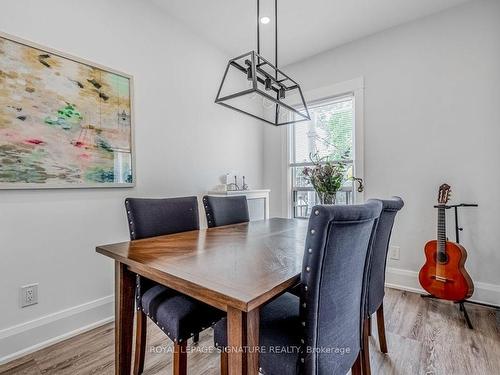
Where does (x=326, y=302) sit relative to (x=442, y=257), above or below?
above

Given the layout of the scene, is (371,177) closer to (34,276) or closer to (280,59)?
(280,59)

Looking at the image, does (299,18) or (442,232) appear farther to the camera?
(299,18)

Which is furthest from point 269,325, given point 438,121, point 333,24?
point 333,24

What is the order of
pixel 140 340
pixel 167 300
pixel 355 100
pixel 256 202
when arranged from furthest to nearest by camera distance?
pixel 256 202
pixel 355 100
pixel 140 340
pixel 167 300

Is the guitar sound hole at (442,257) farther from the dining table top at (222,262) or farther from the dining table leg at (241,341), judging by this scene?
the dining table leg at (241,341)

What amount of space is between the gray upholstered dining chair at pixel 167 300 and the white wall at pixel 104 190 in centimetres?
65

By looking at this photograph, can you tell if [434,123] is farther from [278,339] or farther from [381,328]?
[278,339]

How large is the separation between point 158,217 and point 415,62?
9.39 feet

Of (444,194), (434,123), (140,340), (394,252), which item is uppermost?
(434,123)

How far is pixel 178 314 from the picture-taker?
3.91 ft

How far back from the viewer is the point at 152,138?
7.99 ft

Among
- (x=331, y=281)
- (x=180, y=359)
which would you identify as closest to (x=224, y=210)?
(x=180, y=359)

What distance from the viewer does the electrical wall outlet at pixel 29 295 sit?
1.71 metres

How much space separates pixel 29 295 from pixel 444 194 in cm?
332
